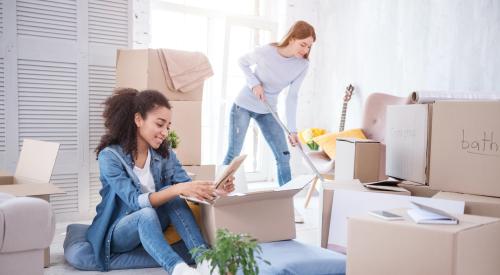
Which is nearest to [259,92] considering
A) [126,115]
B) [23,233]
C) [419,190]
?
[126,115]

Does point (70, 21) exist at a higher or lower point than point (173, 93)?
higher

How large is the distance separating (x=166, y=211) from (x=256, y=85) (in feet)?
4.28

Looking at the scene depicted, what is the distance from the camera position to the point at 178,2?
13.5 ft

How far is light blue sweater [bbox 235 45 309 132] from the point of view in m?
3.22

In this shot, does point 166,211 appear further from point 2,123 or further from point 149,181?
point 2,123


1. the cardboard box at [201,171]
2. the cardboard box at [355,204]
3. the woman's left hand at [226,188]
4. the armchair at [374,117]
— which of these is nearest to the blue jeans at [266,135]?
the cardboard box at [201,171]

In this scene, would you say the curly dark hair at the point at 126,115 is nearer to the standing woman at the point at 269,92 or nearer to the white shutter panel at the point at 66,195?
the white shutter panel at the point at 66,195

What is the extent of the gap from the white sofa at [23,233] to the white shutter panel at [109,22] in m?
1.73

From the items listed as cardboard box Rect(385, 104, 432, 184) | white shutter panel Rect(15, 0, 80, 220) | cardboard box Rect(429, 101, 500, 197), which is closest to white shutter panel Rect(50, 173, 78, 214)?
white shutter panel Rect(15, 0, 80, 220)

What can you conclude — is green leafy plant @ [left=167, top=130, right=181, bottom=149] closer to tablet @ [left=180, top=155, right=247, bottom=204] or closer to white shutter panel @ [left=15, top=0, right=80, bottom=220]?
white shutter panel @ [left=15, top=0, right=80, bottom=220]

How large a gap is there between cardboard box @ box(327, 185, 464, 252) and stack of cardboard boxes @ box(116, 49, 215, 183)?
4.05 feet

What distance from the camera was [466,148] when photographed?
176cm

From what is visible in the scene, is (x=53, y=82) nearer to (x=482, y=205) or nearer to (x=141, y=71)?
(x=141, y=71)

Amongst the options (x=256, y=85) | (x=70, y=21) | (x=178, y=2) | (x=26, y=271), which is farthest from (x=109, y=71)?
(x=26, y=271)
